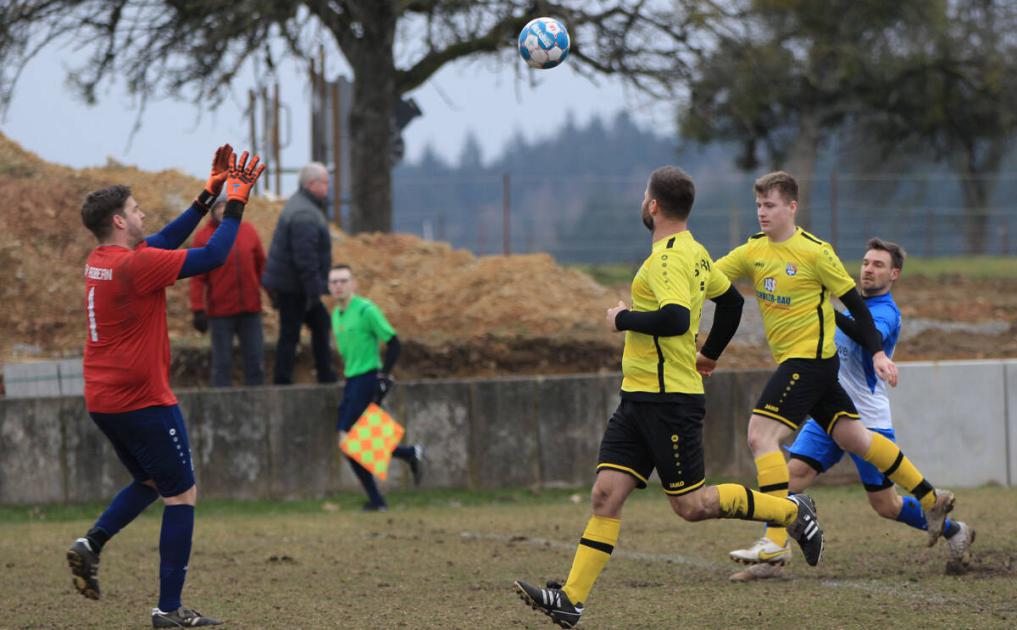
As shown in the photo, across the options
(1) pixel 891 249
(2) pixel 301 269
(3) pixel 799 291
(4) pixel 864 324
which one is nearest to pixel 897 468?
(4) pixel 864 324

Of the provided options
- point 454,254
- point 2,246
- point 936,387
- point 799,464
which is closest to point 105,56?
point 2,246

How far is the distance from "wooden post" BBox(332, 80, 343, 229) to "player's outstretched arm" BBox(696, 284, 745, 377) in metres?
13.8

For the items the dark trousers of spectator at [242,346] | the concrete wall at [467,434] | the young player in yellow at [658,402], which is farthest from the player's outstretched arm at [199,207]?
the dark trousers of spectator at [242,346]

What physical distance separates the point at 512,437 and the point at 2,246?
24.1ft

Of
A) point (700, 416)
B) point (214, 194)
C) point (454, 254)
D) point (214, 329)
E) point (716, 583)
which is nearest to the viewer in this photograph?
point (700, 416)

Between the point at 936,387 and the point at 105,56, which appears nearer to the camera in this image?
the point at 936,387

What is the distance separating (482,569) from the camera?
28.3 ft

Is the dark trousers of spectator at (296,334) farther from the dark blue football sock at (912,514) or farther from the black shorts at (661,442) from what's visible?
the black shorts at (661,442)

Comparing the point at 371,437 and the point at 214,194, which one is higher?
the point at 214,194

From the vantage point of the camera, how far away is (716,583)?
775 centimetres

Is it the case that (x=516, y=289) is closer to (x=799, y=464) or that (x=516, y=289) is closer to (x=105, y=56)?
(x=105, y=56)

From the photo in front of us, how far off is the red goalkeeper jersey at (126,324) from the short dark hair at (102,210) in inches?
3.7

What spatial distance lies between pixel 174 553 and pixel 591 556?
7.05ft

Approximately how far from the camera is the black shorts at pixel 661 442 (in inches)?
245
